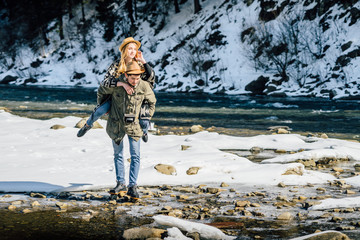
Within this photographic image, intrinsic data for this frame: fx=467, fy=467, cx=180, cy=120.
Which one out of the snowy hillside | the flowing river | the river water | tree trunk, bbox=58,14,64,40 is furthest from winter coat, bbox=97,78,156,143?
tree trunk, bbox=58,14,64,40

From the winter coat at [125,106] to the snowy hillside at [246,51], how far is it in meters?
20.4

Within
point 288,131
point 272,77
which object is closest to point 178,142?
point 288,131

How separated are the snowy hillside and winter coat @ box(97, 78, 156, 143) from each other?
20436mm

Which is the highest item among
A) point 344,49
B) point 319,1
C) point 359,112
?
point 319,1

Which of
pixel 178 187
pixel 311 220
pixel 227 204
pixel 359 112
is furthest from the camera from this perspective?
pixel 359 112

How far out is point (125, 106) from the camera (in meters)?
5.45

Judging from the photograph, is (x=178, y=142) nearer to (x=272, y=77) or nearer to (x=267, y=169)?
(x=267, y=169)

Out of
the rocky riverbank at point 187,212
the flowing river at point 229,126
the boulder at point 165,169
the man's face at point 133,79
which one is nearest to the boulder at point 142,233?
the rocky riverbank at point 187,212

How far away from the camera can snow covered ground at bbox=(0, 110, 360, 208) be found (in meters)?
6.39

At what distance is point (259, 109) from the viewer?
19672mm

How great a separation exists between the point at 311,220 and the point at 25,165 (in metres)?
4.48

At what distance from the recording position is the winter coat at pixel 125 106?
5.42m

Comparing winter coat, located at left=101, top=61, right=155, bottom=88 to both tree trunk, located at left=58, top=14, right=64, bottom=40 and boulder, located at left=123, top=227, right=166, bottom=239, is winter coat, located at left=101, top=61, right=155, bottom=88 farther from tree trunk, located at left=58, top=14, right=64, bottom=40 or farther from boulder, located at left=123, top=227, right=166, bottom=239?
tree trunk, located at left=58, top=14, right=64, bottom=40

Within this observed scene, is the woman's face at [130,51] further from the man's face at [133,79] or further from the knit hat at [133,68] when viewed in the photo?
the man's face at [133,79]
